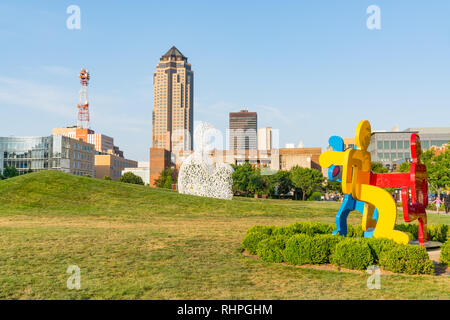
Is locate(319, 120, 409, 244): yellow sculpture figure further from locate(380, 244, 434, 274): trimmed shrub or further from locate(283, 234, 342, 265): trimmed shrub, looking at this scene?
locate(283, 234, 342, 265): trimmed shrub

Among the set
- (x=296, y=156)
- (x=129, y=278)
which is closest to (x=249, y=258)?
(x=129, y=278)

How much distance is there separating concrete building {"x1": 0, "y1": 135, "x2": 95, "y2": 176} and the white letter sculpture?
8982 centimetres

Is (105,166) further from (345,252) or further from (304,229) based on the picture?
(345,252)

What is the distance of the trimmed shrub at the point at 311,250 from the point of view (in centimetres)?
1000

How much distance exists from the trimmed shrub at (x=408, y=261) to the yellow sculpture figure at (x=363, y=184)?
1.75 meters

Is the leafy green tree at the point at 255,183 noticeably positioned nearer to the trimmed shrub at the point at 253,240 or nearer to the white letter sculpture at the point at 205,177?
the white letter sculpture at the point at 205,177

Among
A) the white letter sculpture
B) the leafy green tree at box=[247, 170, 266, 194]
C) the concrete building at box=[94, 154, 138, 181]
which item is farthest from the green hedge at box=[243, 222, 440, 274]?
the concrete building at box=[94, 154, 138, 181]

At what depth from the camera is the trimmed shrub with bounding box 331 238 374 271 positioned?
9.40 metres

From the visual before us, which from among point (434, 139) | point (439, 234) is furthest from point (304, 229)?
point (434, 139)

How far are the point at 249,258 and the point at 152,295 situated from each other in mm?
4340

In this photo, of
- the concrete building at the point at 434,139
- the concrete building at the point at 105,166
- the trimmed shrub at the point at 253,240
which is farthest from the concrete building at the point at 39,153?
the trimmed shrub at the point at 253,240

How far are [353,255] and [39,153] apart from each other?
122267 millimetres
